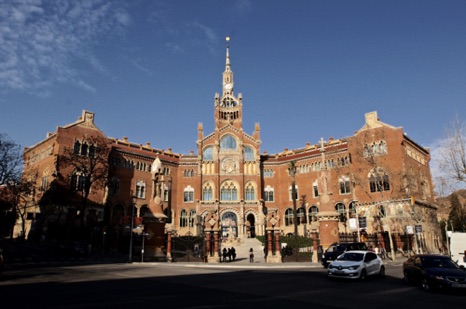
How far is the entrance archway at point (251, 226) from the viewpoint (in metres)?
56.6

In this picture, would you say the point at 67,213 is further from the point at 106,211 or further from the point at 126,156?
the point at 126,156

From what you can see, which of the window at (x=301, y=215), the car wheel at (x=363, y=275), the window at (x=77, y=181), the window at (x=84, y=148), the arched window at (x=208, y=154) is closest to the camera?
the car wheel at (x=363, y=275)

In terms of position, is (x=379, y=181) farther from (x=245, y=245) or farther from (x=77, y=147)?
(x=77, y=147)

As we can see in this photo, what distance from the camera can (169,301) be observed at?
9.42m

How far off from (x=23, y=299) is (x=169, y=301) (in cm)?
419

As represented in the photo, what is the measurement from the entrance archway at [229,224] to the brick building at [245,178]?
0.54 ft

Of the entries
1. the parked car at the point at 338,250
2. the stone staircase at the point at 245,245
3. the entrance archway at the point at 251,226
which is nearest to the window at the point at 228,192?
the entrance archway at the point at 251,226

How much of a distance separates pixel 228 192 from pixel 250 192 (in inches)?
151

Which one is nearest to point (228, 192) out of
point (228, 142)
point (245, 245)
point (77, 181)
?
point (228, 142)

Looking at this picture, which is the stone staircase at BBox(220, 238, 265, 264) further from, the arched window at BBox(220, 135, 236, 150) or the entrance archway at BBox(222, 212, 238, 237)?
the arched window at BBox(220, 135, 236, 150)

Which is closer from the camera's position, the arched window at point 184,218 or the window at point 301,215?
the window at point 301,215

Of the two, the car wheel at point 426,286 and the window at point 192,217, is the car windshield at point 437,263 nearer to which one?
the car wheel at point 426,286

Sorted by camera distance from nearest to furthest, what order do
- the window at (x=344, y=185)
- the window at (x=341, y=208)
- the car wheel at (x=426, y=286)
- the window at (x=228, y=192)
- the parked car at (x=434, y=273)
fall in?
the parked car at (x=434, y=273), the car wheel at (x=426, y=286), the window at (x=341, y=208), the window at (x=344, y=185), the window at (x=228, y=192)

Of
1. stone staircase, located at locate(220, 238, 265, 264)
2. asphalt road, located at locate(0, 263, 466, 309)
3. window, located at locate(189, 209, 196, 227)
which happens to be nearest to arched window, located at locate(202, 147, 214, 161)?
window, located at locate(189, 209, 196, 227)
